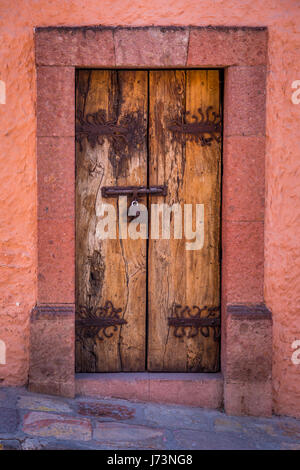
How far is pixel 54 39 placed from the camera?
331cm

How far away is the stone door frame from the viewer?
3320 millimetres

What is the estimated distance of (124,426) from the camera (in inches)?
123

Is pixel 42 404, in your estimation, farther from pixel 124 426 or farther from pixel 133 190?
pixel 133 190

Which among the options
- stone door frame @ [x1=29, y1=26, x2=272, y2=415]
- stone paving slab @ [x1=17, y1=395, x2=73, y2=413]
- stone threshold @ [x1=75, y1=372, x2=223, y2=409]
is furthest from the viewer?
stone threshold @ [x1=75, y1=372, x2=223, y2=409]

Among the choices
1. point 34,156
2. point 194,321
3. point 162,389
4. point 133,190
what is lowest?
point 162,389

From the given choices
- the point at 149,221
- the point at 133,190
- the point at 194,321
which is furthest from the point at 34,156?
the point at 194,321

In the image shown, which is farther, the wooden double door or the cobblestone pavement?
the wooden double door

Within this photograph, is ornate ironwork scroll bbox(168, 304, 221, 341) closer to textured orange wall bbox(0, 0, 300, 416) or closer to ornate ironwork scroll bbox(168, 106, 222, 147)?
textured orange wall bbox(0, 0, 300, 416)

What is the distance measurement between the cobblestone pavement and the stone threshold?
0.18 ft

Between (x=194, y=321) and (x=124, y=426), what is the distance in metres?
0.87

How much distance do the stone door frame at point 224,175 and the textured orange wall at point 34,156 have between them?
0.07 m

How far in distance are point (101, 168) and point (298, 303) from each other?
162 cm

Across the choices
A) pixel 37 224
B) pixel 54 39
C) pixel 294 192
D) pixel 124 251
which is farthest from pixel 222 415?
pixel 54 39

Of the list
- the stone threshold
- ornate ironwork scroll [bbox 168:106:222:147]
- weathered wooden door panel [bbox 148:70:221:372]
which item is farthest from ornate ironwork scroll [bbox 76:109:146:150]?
the stone threshold
